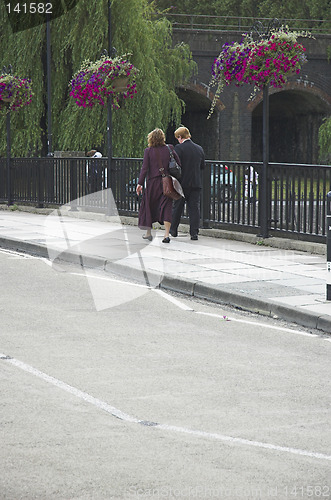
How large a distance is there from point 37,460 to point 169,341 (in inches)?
128

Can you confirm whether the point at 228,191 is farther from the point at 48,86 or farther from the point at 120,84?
the point at 48,86

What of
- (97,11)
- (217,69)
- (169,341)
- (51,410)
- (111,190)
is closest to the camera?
(51,410)

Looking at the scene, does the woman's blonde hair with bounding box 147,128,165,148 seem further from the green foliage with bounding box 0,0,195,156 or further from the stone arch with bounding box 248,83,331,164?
the stone arch with bounding box 248,83,331,164

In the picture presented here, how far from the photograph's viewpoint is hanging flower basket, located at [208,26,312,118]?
1499 centimetres

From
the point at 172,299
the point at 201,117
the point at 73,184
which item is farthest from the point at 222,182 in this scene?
the point at 201,117

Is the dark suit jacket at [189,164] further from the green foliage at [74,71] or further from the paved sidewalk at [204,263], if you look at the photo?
the green foliage at [74,71]

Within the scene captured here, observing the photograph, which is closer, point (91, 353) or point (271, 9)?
point (91, 353)

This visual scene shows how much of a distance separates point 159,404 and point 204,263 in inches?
255

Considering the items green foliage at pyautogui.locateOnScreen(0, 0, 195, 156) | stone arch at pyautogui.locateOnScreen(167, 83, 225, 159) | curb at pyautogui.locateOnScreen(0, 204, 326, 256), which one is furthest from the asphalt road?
stone arch at pyautogui.locateOnScreen(167, 83, 225, 159)

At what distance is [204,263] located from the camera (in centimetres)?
1233

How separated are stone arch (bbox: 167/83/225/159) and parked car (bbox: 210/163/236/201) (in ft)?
90.8

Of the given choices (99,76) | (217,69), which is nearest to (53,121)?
(99,76)

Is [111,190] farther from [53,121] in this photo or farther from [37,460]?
[37,460]

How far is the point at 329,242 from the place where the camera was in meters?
9.52
